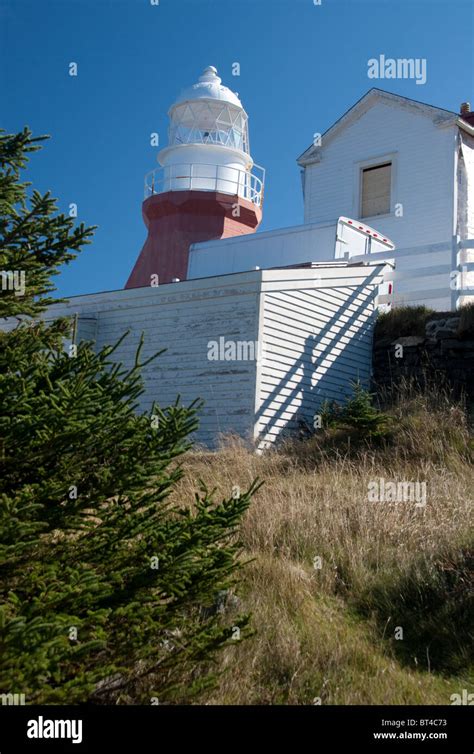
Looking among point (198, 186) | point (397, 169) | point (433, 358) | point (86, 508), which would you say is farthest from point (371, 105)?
point (86, 508)

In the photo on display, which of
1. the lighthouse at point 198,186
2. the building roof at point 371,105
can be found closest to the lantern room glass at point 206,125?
the lighthouse at point 198,186

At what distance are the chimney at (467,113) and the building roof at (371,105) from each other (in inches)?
10.9

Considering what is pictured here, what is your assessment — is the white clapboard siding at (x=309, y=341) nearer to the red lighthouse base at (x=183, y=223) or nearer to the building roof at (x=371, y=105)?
the building roof at (x=371, y=105)

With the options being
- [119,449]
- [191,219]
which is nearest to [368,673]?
[119,449]

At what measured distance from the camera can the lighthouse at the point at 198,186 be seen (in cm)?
2303

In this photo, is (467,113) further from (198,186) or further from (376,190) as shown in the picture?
(198,186)

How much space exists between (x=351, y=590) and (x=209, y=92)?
20.8m

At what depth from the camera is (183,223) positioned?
23.0 meters

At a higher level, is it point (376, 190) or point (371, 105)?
point (371, 105)

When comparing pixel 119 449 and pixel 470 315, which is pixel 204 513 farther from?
pixel 470 315

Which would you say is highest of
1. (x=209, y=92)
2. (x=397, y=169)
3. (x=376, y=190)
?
(x=209, y=92)

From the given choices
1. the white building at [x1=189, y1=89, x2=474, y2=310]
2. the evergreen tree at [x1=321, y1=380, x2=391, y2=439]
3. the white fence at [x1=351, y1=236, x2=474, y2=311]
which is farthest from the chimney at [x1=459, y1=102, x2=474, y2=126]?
the evergreen tree at [x1=321, y1=380, x2=391, y2=439]

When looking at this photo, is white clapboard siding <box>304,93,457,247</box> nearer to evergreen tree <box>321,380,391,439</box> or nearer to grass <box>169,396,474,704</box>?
evergreen tree <box>321,380,391,439</box>

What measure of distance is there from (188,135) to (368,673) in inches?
828
